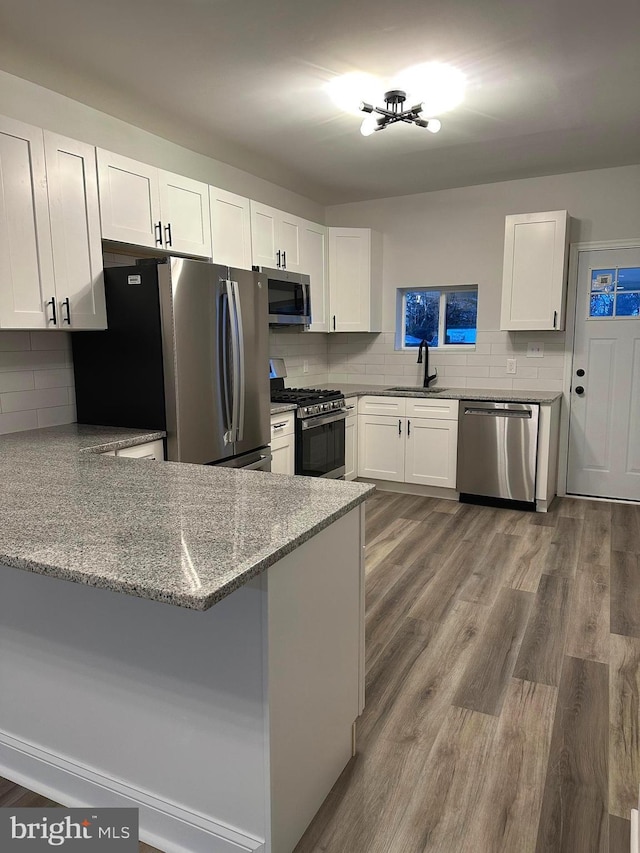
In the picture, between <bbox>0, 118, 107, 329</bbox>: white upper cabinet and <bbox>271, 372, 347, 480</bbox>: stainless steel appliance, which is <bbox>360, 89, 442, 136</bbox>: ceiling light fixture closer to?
<bbox>0, 118, 107, 329</bbox>: white upper cabinet

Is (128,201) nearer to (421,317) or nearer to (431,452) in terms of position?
(431,452)

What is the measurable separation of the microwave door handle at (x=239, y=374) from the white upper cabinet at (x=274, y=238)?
92 centimetres

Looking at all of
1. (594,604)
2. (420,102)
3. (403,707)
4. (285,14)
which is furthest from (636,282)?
(403,707)

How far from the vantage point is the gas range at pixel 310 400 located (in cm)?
418

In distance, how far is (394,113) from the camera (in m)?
2.99

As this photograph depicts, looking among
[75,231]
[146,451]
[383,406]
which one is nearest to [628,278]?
[383,406]

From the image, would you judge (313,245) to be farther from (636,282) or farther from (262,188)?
(636,282)

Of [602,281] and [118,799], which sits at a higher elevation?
[602,281]

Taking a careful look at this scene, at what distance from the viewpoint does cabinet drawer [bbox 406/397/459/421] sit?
185 inches

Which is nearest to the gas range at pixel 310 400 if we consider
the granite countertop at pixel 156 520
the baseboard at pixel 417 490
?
the baseboard at pixel 417 490

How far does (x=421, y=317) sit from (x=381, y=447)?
1.35m

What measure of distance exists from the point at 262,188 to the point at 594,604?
3.76 metres

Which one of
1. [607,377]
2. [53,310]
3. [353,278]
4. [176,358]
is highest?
[353,278]

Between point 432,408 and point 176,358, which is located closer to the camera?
point 176,358
